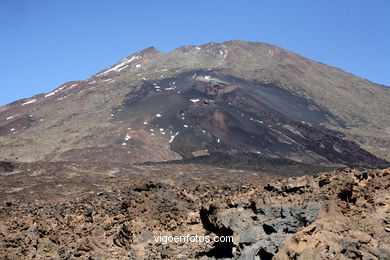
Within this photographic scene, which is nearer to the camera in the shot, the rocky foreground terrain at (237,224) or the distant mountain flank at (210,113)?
the rocky foreground terrain at (237,224)

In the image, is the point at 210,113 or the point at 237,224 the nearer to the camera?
the point at 237,224

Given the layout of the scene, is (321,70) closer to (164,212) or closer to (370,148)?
(370,148)

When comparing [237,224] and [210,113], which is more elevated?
[210,113]

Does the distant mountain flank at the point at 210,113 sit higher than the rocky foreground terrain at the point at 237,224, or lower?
higher

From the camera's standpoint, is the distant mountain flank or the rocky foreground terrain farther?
the distant mountain flank

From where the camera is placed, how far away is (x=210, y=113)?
95.4m

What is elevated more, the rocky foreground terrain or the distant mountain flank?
the distant mountain flank

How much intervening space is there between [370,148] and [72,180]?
2697 inches

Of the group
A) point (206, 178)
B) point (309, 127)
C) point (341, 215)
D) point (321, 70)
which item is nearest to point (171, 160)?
point (206, 178)

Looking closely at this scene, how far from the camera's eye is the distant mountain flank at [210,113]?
3258 inches

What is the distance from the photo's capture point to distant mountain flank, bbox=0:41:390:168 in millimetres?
82750

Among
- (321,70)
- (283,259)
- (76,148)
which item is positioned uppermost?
(321,70)

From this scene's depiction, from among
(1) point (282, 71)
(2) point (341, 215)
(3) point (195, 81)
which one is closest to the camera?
(2) point (341, 215)

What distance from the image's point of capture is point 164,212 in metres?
16.7
